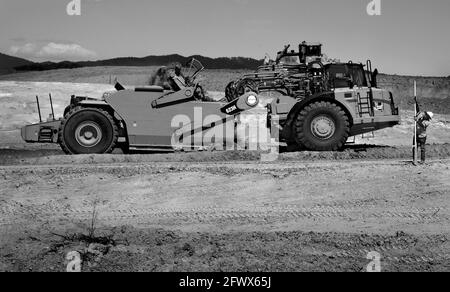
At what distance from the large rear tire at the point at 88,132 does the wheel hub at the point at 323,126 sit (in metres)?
4.52

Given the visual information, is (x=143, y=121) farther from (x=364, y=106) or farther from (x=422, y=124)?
(x=422, y=124)

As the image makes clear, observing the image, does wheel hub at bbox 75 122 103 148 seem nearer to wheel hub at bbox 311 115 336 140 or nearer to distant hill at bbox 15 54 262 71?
wheel hub at bbox 311 115 336 140

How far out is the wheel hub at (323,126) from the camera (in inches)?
526

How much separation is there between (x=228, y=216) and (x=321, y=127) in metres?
5.40

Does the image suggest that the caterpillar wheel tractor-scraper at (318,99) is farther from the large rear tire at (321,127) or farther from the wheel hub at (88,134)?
the wheel hub at (88,134)

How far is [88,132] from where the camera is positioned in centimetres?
1324

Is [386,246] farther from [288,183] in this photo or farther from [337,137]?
[337,137]

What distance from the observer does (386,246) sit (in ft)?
24.4

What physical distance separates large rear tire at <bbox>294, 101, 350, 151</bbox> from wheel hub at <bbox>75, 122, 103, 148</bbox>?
14.8 ft

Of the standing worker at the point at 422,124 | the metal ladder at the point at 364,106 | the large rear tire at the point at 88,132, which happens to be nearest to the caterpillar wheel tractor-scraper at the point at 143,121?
the large rear tire at the point at 88,132

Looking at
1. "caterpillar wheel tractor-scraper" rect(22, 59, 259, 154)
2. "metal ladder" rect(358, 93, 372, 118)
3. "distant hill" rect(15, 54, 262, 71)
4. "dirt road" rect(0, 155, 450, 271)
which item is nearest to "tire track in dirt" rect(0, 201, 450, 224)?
"dirt road" rect(0, 155, 450, 271)

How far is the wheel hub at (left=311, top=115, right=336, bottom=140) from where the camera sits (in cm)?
1336
